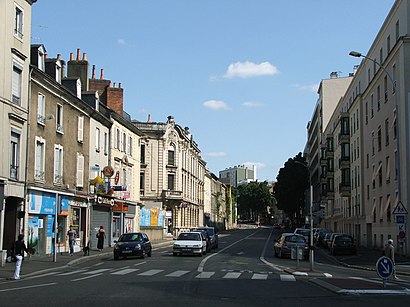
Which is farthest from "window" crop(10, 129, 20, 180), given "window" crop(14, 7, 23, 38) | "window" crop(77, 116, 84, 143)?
"window" crop(77, 116, 84, 143)

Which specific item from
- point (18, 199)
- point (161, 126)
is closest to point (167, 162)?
point (161, 126)

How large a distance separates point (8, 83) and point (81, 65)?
17508 mm

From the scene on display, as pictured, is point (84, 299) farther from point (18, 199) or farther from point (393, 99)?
point (393, 99)

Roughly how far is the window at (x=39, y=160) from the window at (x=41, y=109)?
1.04 meters

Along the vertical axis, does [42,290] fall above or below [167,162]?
below

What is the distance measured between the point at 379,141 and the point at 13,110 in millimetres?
29533

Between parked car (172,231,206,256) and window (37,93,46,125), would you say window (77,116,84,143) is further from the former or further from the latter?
parked car (172,231,206,256)

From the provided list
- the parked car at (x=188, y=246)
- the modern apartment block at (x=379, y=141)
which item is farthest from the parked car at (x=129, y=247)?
the modern apartment block at (x=379, y=141)

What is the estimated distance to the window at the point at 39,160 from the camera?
3338cm

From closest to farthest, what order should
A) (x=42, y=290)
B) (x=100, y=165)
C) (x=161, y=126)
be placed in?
(x=42, y=290) < (x=100, y=165) < (x=161, y=126)

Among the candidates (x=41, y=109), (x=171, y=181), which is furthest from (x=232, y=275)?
(x=171, y=181)

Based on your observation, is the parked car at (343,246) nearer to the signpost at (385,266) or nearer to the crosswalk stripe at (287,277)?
the crosswalk stripe at (287,277)

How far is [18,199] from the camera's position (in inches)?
1230

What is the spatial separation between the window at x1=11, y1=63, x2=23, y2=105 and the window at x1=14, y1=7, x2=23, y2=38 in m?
1.69
